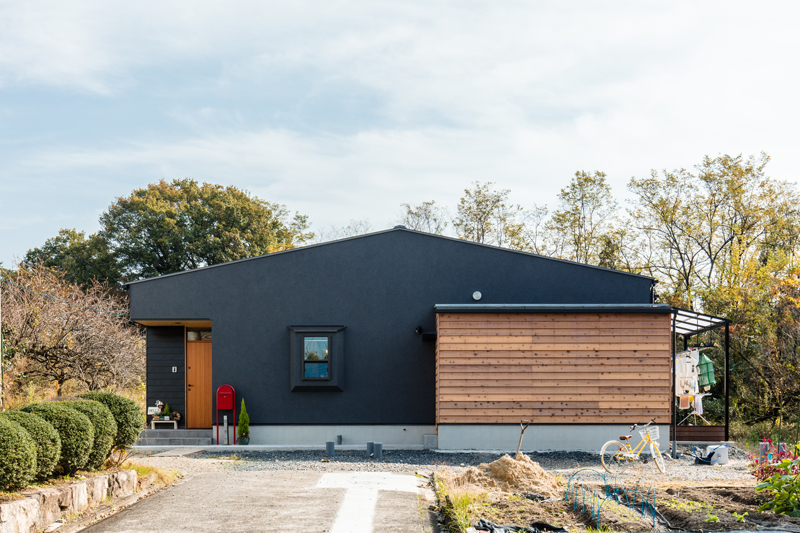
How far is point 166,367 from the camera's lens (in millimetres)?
14414

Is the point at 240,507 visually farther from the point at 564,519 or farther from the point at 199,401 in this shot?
the point at 199,401

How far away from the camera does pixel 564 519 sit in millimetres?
5785

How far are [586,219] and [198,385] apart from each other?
16820mm

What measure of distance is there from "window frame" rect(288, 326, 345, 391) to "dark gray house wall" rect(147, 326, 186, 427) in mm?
3094

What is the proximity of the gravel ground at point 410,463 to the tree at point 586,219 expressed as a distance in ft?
44.5

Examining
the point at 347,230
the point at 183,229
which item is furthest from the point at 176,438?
the point at 347,230

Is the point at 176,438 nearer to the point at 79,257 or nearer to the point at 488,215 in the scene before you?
the point at 488,215

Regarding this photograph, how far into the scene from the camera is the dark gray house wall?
46.9 feet

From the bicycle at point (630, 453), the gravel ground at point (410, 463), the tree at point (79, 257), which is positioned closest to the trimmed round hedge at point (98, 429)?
the gravel ground at point (410, 463)

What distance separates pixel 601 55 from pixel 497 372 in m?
6.10

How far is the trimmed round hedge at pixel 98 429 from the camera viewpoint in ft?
22.8

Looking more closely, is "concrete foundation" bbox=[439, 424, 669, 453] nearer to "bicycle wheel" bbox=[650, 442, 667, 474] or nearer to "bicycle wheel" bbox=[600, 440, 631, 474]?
"bicycle wheel" bbox=[600, 440, 631, 474]

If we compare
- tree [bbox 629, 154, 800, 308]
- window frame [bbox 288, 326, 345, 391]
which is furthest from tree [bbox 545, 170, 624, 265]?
window frame [bbox 288, 326, 345, 391]

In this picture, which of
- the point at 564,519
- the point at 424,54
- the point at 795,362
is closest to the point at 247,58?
the point at 424,54
